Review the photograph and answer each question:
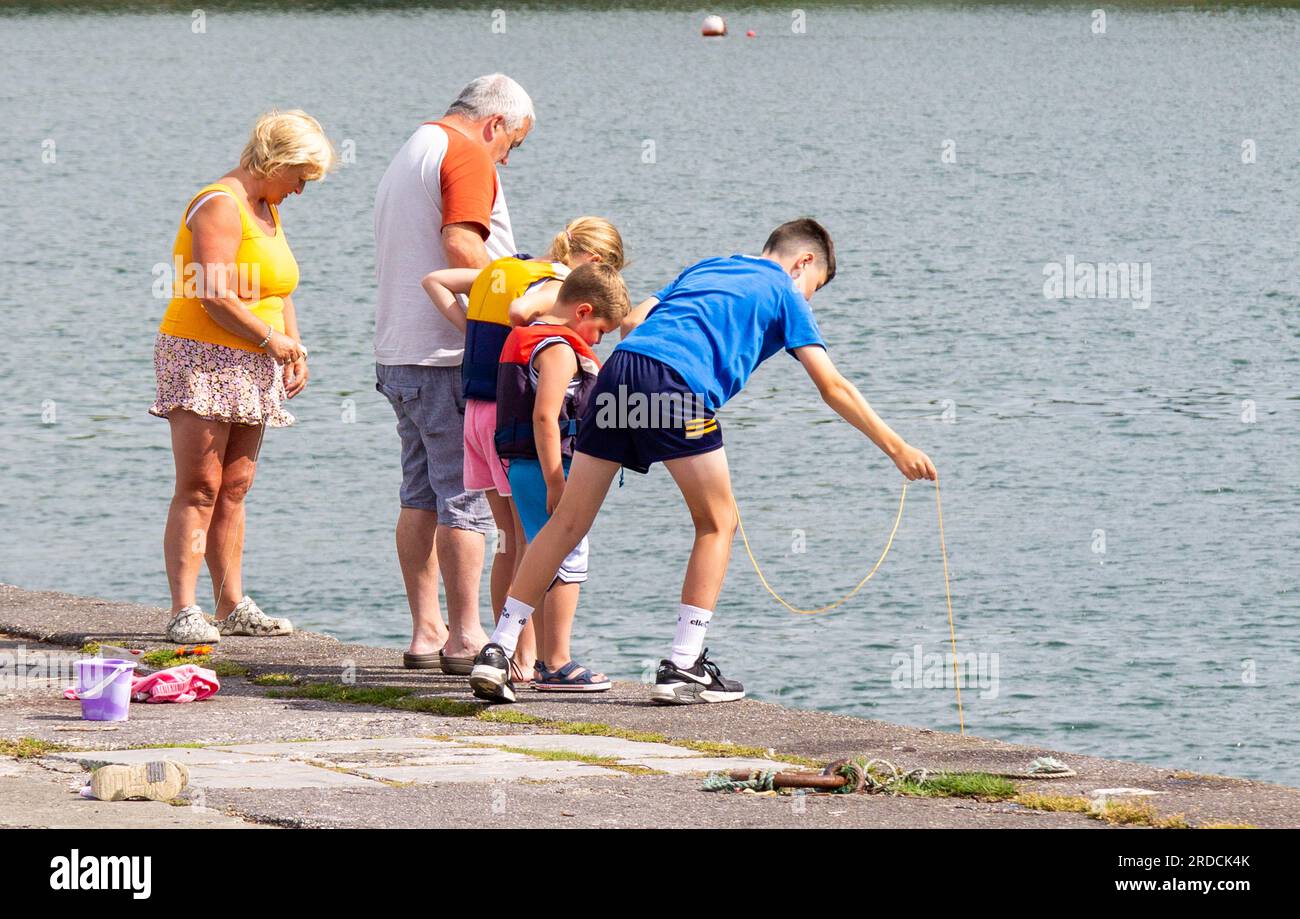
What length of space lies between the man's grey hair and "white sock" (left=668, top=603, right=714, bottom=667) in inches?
66.4

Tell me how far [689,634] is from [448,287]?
1.31 metres

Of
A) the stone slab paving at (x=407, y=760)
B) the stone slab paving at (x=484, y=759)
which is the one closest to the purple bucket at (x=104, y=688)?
the stone slab paving at (x=484, y=759)

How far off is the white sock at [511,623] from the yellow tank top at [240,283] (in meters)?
1.40

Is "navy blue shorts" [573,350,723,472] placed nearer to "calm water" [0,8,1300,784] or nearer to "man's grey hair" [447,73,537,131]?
"man's grey hair" [447,73,537,131]

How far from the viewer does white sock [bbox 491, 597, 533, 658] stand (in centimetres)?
593

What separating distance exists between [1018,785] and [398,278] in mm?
2688

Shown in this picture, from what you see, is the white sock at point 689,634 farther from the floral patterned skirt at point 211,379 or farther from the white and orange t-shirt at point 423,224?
the floral patterned skirt at point 211,379

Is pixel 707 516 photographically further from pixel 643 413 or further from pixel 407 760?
pixel 407 760

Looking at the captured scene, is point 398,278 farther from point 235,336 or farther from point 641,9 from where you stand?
point 641,9

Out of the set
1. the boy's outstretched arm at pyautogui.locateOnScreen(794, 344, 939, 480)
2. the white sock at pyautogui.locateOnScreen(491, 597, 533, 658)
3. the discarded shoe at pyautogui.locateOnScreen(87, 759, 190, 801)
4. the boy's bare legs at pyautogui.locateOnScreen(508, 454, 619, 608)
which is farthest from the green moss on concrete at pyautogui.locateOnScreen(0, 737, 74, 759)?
the boy's outstretched arm at pyautogui.locateOnScreen(794, 344, 939, 480)

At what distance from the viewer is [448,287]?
20.4 feet

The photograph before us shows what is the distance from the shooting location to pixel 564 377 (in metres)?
5.91

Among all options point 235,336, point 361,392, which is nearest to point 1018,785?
point 235,336

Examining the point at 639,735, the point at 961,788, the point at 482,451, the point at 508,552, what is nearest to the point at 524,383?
the point at 482,451
